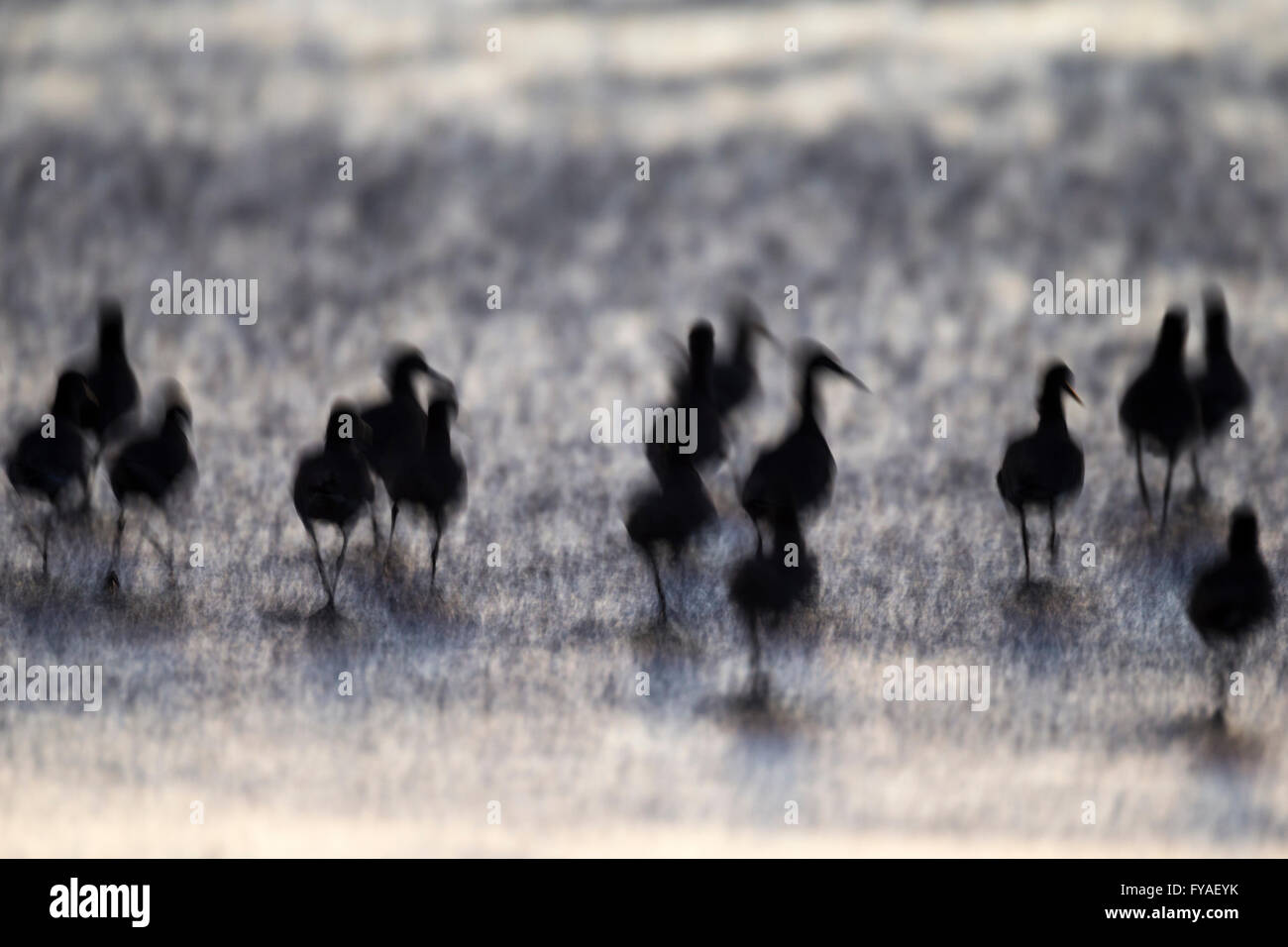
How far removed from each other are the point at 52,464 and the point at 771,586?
6.74 feet

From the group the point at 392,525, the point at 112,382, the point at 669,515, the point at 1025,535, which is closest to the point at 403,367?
the point at 392,525

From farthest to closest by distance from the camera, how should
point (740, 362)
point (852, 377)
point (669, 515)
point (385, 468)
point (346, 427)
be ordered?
point (740, 362), point (852, 377), point (385, 468), point (346, 427), point (669, 515)

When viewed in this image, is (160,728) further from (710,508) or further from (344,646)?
(710,508)

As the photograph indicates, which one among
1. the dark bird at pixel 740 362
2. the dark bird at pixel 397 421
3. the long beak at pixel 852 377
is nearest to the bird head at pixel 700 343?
the dark bird at pixel 740 362

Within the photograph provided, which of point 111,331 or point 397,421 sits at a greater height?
point 111,331

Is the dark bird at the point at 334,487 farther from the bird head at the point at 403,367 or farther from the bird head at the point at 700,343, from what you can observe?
the bird head at the point at 700,343

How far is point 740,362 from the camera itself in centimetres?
572

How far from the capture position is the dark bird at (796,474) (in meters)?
4.92

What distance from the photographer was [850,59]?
5.76m

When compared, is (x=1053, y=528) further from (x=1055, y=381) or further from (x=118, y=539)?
(x=118, y=539)

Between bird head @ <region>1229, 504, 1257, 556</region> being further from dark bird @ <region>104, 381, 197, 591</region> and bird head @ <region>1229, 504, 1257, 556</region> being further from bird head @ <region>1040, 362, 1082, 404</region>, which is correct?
dark bird @ <region>104, 381, 197, 591</region>

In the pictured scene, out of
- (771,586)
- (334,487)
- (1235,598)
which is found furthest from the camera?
(334,487)

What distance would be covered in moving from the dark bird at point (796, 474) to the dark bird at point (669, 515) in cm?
14

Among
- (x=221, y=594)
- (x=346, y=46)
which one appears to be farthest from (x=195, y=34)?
(x=221, y=594)
